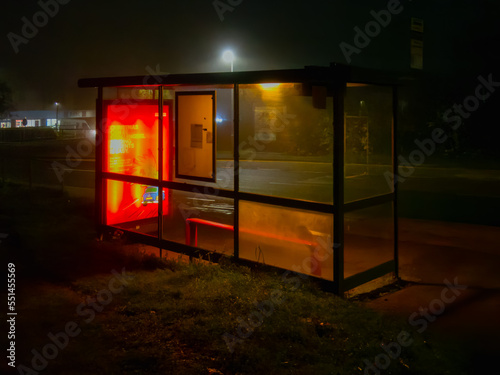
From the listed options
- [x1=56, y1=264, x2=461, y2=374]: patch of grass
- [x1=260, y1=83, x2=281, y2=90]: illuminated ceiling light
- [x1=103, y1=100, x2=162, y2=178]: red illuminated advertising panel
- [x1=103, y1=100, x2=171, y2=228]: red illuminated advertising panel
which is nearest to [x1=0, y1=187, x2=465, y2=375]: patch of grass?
[x1=56, y1=264, x2=461, y2=374]: patch of grass

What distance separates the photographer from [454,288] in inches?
277

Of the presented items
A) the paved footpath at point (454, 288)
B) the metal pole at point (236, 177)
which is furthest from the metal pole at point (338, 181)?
the metal pole at point (236, 177)

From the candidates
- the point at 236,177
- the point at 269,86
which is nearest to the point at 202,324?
the point at 236,177

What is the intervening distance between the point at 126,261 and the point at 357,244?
415 centimetres

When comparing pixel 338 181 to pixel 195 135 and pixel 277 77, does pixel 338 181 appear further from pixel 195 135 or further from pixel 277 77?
pixel 195 135

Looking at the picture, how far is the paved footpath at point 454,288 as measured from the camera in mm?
5419

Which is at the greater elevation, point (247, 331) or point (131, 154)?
point (131, 154)

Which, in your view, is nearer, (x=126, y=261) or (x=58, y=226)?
(x=126, y=261)

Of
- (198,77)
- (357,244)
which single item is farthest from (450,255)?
(198,77)

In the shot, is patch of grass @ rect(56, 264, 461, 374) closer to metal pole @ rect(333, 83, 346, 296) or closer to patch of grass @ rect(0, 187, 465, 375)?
patch of grass @ rect(0, 187, 465, 375)

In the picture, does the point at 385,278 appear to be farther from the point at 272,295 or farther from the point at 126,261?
the point at 126,261

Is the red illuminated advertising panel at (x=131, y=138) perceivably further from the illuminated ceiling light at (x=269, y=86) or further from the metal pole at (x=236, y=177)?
the illuminated ceiling light at (x=269, y=86)

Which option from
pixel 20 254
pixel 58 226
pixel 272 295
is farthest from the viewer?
pixel 58 226

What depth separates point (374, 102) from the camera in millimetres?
34000
